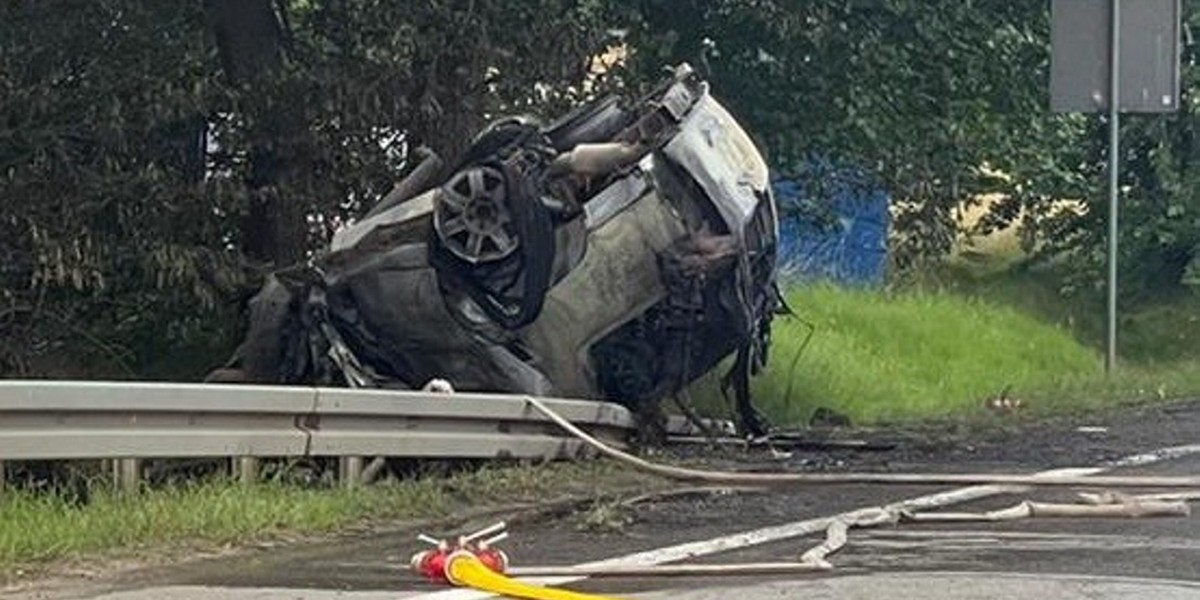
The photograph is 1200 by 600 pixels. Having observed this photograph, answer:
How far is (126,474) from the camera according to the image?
10328mm

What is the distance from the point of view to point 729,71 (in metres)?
18.5

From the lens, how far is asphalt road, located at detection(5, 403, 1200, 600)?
8320 mm

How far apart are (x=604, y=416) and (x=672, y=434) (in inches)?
54.1

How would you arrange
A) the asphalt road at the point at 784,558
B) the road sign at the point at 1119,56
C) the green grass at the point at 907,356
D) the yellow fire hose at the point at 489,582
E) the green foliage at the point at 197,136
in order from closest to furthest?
the yellow fire hose at the point at 489,582
the asphalt road at the point at 784,558
the green foliage at the point at 197,136
the green grass at the point at 907,356
the road sign at the point at 1119,56

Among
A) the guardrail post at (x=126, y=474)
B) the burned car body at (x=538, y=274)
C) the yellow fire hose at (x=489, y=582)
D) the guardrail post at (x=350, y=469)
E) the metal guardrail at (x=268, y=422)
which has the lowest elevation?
the yellow fire hose at (x=489, y=582)

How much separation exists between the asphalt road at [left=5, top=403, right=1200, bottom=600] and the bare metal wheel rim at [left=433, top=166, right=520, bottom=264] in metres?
2.01

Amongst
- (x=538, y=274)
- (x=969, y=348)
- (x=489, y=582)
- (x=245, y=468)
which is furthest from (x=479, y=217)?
(x=969, y=348)

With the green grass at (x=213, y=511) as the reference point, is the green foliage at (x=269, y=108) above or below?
above

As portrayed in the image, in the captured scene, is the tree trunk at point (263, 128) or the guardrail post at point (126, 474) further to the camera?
the tree trunk at point (263, 128)

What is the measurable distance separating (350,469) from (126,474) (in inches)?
53.0

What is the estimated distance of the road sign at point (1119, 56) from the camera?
2103cm

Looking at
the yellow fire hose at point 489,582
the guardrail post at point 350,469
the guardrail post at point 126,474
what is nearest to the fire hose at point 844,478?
the guardrail post at point 350,469

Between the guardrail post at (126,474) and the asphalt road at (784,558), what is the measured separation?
1.05m

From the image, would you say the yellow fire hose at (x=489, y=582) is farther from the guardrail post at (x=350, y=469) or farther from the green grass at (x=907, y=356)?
the green grass at (x=907, y=356)
